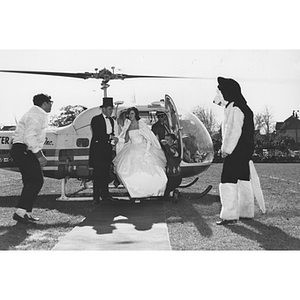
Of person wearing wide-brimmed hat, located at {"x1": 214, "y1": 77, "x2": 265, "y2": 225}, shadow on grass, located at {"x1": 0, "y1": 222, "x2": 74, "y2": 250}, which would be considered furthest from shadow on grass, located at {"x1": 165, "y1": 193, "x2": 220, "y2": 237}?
shadow on grass, located at {"x1": 0, "y1": 222, "x2": 74, "y2": 250}

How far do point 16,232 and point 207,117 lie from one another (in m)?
4.00

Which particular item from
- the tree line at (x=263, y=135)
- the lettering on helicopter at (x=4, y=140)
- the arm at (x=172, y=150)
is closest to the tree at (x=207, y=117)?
the tree line at (x=263, y=135)

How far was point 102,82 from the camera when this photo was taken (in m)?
6.84

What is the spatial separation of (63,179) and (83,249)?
11.6 ft

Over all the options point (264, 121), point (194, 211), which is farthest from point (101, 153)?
point (264, 121)

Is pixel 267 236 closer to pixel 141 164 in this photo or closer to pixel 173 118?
pixel 141 164

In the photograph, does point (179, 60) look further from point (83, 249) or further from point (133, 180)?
point (83, 249)

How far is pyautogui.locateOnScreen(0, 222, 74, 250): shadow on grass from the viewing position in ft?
15.1

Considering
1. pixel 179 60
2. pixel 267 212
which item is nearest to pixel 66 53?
pixel 179 60

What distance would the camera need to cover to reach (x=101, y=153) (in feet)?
21.8

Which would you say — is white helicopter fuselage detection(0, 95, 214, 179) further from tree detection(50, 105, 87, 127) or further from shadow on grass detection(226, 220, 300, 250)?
shadow on grass detection(226, 220, 300, 250)

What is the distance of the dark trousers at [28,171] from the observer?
552 cm

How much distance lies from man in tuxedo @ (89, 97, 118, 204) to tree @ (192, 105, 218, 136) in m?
1.67

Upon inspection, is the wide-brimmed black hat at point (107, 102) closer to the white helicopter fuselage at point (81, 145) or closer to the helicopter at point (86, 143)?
the helicopter at point (86, 143)
